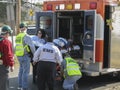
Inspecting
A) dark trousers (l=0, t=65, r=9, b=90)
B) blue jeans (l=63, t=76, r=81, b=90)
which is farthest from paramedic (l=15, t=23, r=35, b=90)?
dark trousers (l=0, t=65, r=9, b=90)

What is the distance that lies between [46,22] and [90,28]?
194 cm

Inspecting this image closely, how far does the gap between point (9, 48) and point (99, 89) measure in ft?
→ 11.8

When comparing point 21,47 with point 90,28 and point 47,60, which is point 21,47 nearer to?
point 47,60

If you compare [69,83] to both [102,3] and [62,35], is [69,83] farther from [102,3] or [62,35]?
[62,35]

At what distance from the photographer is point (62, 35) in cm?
1201

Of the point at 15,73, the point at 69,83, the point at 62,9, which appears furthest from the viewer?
the point at 15,73

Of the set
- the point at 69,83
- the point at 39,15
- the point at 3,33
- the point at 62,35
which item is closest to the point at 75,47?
the point at 62,35

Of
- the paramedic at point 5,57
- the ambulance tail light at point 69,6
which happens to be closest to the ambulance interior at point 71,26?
the ambulance tail light at point 69,6

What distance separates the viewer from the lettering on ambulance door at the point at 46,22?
11.7 metres

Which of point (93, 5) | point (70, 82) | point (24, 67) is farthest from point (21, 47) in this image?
point (93, 5)

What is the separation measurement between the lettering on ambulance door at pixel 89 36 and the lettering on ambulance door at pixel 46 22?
142 cm

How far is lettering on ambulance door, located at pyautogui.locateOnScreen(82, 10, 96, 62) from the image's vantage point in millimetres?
10312

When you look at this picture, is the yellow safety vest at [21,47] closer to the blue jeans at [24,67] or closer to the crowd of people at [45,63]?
the blue jeans at [24,67]

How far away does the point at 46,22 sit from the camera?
1201 centimetres
